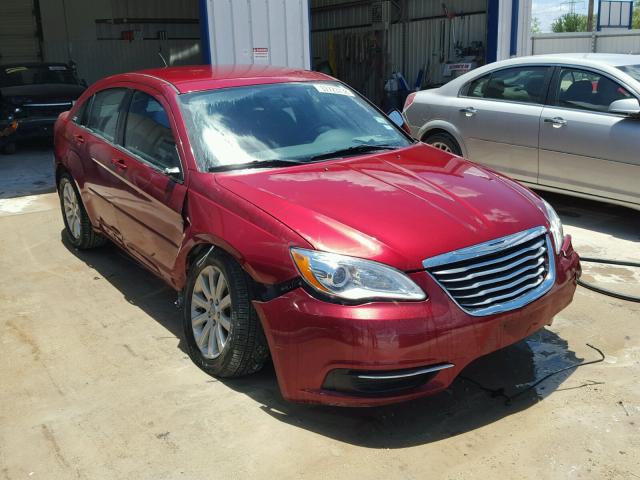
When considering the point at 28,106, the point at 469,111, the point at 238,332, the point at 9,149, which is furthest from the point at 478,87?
the point at 9,149

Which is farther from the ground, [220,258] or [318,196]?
[318,196]

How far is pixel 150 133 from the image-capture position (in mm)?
4484

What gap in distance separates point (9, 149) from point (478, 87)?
8.60m

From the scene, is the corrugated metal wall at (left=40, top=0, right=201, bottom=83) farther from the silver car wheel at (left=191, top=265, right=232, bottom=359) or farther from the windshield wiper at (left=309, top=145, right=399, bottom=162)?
the silver car wheel at (left=191, top=265, right=232, bottom=359)


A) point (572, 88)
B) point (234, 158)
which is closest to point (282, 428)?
point (234, 158)

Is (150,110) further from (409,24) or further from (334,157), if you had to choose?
(409,24)

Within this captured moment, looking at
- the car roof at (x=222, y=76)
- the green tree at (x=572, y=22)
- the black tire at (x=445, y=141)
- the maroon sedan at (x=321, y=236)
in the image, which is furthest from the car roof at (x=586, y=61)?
the green tree at (x=572, y=22)

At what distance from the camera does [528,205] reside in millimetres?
3615

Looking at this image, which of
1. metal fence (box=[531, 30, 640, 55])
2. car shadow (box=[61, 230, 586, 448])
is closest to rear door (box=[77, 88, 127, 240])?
car shadow (box=[61, 230, 586, 448])

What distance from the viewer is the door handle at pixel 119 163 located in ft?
15.2

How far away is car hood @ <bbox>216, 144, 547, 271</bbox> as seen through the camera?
10.1 feet

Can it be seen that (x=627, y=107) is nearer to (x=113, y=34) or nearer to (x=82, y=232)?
(x=82, y=232)

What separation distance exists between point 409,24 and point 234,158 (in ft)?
45.9

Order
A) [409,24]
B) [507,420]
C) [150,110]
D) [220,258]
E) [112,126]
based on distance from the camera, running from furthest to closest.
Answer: [409,24] < [112,126] < [150,110] < [220,258] < [507,420]
